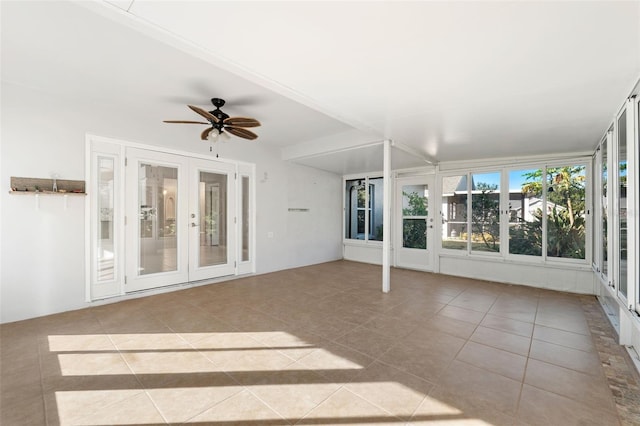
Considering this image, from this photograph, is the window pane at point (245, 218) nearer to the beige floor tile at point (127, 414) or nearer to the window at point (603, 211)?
the beige floor tile at point (127, 414)

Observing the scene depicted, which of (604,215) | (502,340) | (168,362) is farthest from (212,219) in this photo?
(604,215)

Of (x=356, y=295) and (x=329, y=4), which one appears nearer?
(x=329, y=4)

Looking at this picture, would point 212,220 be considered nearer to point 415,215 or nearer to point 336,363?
point 336,363

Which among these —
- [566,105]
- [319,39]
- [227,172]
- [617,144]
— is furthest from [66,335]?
[617,144]

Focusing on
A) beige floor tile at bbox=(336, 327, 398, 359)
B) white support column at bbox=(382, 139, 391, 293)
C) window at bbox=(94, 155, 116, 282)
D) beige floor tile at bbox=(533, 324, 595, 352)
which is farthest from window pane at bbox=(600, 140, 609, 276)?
window at bbox=(94, 155, 116, 282)

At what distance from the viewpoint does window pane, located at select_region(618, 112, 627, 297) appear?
8.96 feet

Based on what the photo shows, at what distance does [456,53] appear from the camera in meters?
1.98

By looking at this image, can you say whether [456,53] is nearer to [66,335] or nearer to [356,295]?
[356,295]

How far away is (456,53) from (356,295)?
A: 11.2ft

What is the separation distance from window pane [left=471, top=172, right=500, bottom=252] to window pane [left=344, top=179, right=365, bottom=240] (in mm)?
2810

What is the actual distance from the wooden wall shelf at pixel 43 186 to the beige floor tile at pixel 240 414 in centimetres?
336

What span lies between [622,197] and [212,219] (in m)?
5.59

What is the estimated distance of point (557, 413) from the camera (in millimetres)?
1718

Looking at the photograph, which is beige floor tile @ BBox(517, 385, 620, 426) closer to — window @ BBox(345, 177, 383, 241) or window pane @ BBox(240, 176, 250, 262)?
window pane @ BBox(240, 176, 250, 262)
